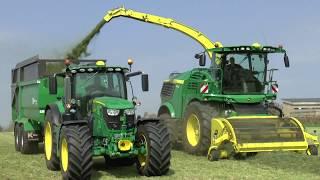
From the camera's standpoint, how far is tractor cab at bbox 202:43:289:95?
13102mm

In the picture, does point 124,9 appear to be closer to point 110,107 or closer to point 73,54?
point 73,54

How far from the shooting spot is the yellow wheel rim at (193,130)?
13.2m

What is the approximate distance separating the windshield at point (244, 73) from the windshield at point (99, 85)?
3.74 meters

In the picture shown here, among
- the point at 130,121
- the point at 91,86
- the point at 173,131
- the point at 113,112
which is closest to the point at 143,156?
the point at 130,121

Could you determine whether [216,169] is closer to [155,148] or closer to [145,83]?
[155,148]

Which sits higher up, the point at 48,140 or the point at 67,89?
the point at 67,89

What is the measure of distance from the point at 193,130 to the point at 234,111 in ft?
4.11

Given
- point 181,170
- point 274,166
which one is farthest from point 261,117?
point 181,170

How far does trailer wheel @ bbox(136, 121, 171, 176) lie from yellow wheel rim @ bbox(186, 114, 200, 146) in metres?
3.69

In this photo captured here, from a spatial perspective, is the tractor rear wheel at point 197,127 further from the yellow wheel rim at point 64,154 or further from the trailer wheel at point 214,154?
the yellow wheel rim at point 64,154

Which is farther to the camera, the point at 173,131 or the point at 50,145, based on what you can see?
the point at 173,131

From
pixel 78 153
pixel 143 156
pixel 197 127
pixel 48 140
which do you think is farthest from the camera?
pixel 197 127

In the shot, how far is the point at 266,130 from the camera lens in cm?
1143

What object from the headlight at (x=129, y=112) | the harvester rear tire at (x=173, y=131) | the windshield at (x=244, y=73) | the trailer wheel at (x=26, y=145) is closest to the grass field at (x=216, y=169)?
the headlight at (x=129, y=112)
